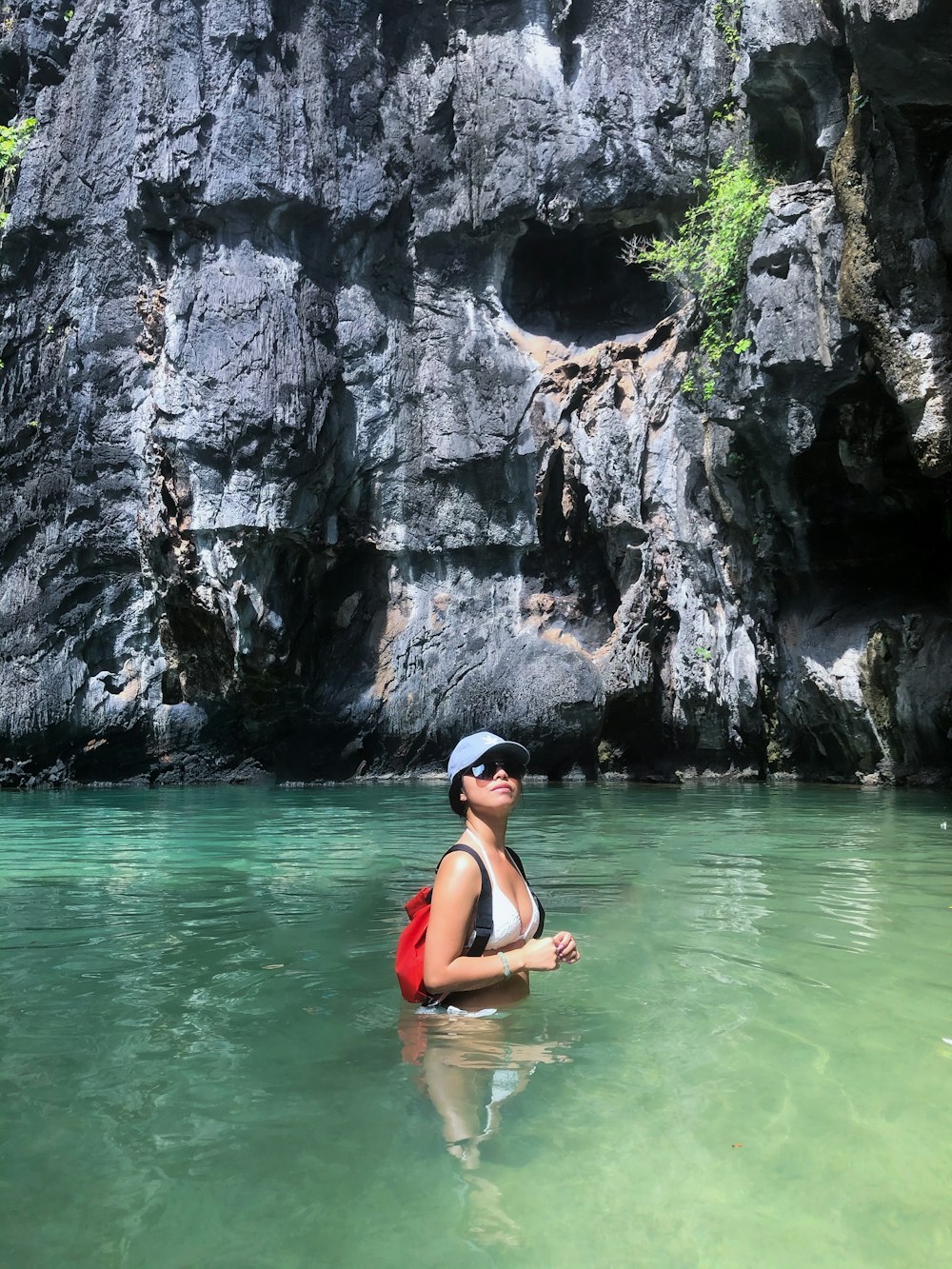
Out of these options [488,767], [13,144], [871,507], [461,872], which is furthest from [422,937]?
[13,144]

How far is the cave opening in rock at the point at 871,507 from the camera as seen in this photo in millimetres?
13102

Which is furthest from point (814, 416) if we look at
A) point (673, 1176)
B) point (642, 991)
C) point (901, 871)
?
point (673, 1176)

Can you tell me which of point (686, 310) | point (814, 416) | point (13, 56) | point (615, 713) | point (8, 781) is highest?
point (13, 56)

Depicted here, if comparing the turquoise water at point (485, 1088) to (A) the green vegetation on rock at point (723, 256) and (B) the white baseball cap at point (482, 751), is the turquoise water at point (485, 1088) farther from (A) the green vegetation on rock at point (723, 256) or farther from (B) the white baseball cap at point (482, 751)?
(A) the green vegetation on rock at point (723, 256)

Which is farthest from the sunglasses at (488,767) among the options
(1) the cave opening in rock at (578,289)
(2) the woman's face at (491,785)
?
(1) the cave opening in rock at (578,289)

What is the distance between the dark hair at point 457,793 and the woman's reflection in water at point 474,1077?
596mm

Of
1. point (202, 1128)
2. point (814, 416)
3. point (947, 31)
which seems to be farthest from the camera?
point (814, 416)

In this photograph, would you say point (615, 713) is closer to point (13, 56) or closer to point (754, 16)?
point (754, 16)

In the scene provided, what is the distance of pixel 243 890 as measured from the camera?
5.88 meters

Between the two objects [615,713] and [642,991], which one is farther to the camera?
[615,713]

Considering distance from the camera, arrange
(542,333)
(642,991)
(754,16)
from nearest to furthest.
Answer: (642,991) → (754,16) → (542,333)

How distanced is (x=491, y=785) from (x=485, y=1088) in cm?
88

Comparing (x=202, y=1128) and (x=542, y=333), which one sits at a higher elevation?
(x=542, y=333)

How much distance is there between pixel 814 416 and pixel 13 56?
743 inches
